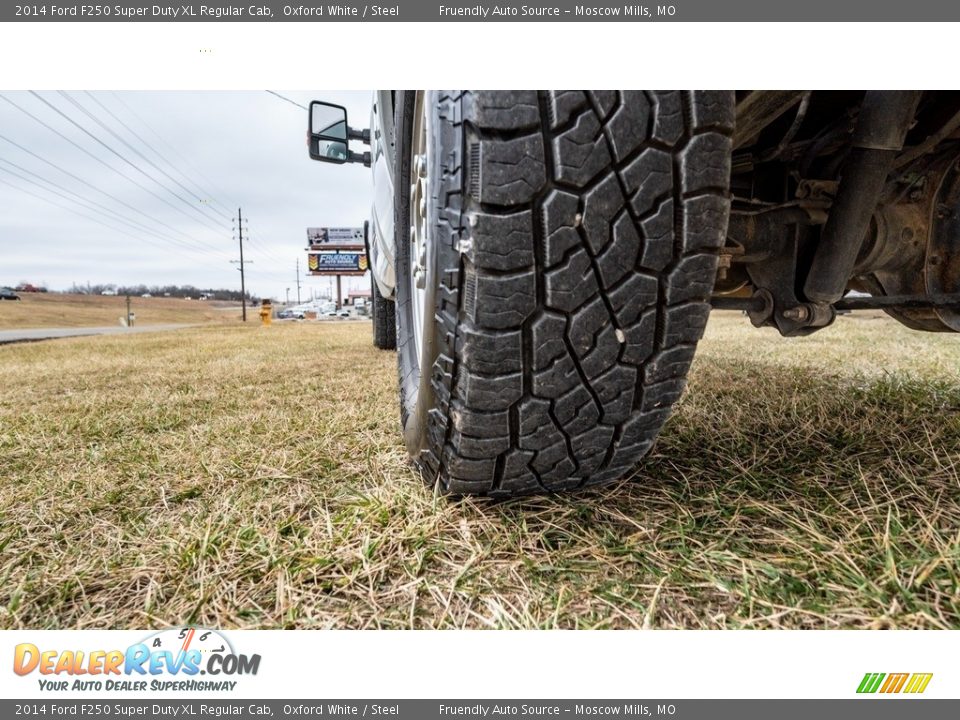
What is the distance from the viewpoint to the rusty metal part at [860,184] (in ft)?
2.34

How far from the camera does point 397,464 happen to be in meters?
1.08

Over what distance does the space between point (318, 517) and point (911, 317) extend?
160 cm

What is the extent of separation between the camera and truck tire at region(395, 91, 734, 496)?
1.87 feet

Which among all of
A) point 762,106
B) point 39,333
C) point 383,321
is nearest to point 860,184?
point 762,106

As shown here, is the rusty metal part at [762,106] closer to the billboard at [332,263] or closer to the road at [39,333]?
the road at [39,333]

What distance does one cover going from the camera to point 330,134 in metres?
2.41

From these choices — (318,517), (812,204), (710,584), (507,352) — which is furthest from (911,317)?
(318,517)

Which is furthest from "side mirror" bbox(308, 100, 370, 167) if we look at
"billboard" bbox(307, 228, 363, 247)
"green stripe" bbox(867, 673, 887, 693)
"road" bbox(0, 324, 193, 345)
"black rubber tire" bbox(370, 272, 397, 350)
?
"billboard" bbox(307, 228, 363, 247)

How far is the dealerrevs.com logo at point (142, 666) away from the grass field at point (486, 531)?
44mm

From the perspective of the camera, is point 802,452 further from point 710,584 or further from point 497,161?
point 497,161

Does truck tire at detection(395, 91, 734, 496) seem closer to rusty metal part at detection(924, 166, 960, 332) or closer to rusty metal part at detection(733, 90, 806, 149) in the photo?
rusty metal part at detection(733, 90, 806, 149)

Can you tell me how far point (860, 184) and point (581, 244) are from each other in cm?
59

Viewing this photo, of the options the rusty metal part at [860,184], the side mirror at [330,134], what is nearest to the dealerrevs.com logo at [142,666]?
the rusty metal part at [860,184]

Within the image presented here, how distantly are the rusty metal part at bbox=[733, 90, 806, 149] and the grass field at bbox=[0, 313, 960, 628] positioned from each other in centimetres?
64
